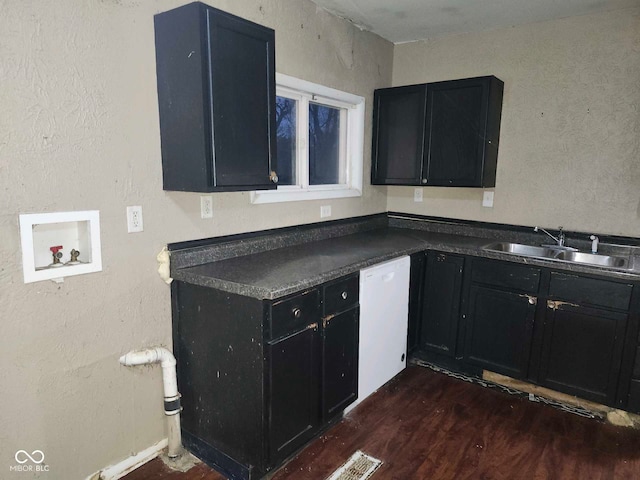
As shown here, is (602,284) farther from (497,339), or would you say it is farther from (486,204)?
(486,204)

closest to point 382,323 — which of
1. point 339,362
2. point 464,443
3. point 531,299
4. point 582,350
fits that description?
point 339,362

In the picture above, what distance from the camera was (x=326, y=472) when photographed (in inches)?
79.0

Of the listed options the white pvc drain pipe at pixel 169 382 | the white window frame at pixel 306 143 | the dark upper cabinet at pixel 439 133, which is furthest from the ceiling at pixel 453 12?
the white pvc drain pipe at pixel 169 382

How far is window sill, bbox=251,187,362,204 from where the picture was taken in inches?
100

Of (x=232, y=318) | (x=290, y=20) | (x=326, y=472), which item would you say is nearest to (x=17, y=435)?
(x=232, y=318)

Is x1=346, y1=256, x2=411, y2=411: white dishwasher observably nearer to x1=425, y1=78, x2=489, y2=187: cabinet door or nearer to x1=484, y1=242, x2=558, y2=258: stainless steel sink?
x1=484, y1=242, x2=558, y2=258: stainless steel sink

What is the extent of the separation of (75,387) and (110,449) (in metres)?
0.38

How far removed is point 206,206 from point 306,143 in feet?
3.06

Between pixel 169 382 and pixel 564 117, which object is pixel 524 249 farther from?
pixel 169 382

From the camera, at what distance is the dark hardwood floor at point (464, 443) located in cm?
202

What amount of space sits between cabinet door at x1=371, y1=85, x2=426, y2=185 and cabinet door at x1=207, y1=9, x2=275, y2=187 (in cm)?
146

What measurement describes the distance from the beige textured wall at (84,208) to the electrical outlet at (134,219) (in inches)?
1.0

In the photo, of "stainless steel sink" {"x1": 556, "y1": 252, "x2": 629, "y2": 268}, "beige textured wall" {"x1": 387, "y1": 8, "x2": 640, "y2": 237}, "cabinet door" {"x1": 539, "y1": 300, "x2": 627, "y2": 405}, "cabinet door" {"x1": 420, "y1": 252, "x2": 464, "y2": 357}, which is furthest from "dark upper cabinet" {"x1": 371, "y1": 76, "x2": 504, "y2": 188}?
"cabinet door" {"x1": 539, "y1": 300, "x2": 627, "y2": 405}

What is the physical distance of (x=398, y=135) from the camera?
10.8 feet
